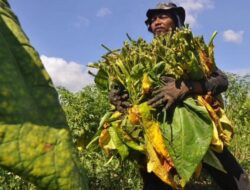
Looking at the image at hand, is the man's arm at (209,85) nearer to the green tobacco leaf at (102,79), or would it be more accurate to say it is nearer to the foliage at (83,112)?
the green tobacco leaf at (102,79)

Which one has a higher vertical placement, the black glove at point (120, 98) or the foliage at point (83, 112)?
the foliage at point (83, 112)

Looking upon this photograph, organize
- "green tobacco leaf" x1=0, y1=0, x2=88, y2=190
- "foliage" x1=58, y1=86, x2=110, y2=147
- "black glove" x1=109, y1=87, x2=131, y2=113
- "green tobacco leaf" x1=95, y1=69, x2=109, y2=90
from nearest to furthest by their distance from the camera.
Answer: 1. "green tobacco leaf" x1=0, y1=0, x2=88, y2=190
2. "black glove" x1=109, y1=87, x2=131, y2=113
3. "green tobacco leaf" x1=95, y1=69, x2=109, y2=90
4. "foliage" x1=58, y1=86, x2=110, y2=147

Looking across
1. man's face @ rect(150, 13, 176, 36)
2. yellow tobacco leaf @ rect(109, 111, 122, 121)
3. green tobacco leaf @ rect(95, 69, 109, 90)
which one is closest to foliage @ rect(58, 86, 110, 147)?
green tobacco leaf @ rect(95, 69, 109, 90)

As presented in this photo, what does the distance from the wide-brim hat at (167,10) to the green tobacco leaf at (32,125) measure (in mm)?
2616

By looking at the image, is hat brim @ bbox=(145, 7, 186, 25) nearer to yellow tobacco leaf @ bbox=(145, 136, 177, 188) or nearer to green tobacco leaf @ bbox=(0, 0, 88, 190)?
yellow tobacco leaf @ bbox=(145, 136, 177, 188)

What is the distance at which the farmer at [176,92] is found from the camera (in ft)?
7.70

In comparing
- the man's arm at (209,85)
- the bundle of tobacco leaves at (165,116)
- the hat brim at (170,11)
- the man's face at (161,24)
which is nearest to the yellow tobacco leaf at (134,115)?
the bundle of tobacco leaves at (165,116)

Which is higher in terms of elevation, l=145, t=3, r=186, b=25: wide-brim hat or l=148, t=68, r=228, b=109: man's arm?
l=145, t=3, r=186, b=25: wide-brim hat

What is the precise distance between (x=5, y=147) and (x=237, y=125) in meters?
5.58

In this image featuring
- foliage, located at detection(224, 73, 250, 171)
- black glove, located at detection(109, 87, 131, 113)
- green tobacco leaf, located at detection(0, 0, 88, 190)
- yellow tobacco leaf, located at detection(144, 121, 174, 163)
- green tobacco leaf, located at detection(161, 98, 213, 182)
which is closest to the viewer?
green tobacco leaf, located at detection(0, 0, 88, 190)

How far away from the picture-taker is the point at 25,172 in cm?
18

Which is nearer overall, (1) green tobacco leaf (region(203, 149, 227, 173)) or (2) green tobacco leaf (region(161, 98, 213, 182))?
(2) green tobacco leaf (region(161, 98, 213, 182))

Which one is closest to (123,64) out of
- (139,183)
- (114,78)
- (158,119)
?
(114,78)

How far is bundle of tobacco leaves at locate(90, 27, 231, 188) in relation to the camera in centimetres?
221
